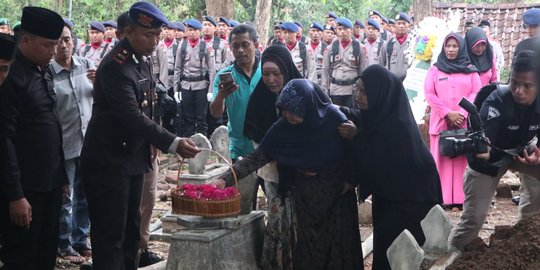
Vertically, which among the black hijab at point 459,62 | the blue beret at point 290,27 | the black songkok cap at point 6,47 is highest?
the blue beret at point 290,27

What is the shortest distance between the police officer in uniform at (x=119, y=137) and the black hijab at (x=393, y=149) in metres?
1.28

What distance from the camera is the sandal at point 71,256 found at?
20.9ft

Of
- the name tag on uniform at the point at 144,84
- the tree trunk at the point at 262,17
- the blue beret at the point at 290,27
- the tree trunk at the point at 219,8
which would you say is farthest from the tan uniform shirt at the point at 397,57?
the name tag on uniform at the point at 144,84

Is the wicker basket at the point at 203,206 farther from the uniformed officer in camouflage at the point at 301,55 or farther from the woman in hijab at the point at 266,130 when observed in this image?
the uniformed officer in camouflage at the point at 301,55

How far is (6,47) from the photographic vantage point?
13.7 feet

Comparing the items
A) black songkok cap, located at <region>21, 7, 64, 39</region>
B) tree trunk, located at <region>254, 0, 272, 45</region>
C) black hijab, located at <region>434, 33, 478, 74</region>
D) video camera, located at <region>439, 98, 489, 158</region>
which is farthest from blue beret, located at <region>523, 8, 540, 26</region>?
tree trunk, located at <region>254, 0, 272, 45</region>

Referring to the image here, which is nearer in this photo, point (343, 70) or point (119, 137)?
point (119, 137)

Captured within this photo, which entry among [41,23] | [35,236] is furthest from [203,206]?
[41,23]

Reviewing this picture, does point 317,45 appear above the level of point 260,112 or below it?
above

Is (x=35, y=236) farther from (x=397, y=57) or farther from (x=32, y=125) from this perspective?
(x=397, y=57)

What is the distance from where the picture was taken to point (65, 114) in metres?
6.11

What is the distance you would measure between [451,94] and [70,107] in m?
4.39

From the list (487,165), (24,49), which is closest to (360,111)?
(487,165)

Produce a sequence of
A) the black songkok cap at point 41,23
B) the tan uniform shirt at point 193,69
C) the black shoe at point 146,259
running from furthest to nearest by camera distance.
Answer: the tan uniform shirt at point 193,69
the black shoe at point 146,259
the black songkok cap at point 41,23
